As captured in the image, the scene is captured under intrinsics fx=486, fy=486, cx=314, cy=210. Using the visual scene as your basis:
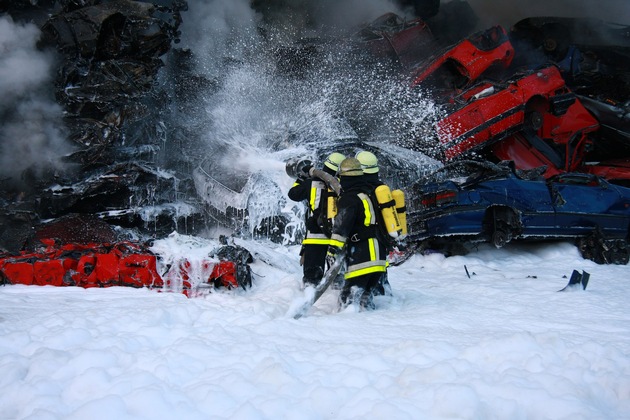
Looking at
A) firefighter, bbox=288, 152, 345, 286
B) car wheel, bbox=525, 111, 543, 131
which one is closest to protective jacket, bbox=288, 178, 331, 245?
firefighter, bbox=288, 152, 345, 286

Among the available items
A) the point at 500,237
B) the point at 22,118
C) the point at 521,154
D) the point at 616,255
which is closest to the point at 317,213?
the point at 500,237

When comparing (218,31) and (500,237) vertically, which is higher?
(218,31)

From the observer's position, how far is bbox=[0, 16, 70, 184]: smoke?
23.0 ft

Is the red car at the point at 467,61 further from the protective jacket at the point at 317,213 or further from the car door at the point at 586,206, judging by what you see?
the protective jacket at the point at 317,213

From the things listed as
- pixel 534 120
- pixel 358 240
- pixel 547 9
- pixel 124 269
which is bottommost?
pixel 124 269

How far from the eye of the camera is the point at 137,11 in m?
7.41

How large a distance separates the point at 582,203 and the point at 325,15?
909 centimetres

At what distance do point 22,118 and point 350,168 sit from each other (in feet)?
17.4

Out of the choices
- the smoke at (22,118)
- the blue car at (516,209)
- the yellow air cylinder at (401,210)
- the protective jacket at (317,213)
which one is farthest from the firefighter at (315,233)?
the smoke at (22,118)

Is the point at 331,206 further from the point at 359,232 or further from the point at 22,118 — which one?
the point at 22,118

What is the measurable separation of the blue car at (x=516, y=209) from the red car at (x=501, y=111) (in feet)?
3.27

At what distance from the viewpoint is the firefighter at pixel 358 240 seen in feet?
14.2

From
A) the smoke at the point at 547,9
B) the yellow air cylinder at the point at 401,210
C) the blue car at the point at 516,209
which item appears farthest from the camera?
the smoke at the point at 547,9

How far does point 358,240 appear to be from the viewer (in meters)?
4.40
